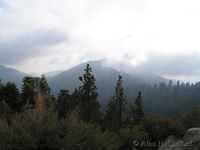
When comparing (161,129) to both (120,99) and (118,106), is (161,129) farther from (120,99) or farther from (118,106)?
(118,106)

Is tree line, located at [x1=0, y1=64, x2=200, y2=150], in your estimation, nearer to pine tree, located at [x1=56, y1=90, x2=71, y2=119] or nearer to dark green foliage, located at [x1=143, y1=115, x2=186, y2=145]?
dark green foliage, located at [x1=143, y1=115, x2=186, y2=145]

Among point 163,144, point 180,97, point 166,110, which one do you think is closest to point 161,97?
point 180,97

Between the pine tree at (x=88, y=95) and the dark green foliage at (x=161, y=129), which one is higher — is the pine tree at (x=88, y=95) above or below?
above

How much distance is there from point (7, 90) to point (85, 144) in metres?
28.0

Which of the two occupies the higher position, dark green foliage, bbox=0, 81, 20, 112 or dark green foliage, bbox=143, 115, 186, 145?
dark green foliage, bbox=0, 81, 20, 112

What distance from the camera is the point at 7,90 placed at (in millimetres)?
31094

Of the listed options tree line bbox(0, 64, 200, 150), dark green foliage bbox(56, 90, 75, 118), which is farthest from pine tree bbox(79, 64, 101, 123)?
dark green foliage bbox(56, 90, 75, 118)

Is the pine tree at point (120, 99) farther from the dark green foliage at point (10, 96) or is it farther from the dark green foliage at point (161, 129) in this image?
the dark green foliage at point (10, 96)

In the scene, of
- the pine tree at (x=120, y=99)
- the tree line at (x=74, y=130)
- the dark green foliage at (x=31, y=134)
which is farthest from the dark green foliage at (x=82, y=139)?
the pine tree at (x=120, y=99)

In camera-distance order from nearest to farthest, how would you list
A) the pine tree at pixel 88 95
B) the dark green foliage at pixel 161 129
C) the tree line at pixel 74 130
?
the tree line at pixel 74 130, the dark green foliage at pixel 161 129, the pine tree at pixel 88 95

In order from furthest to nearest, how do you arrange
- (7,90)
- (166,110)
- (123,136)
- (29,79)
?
(166,110) < (29,79) < (7,90) < (123,136)

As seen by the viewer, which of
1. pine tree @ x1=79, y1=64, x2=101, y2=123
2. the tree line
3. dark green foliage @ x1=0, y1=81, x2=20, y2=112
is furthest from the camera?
dark green foliage @ x1=0, y1=81, x2=20, y2=112

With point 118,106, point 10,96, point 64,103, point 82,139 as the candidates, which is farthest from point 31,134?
point 10,96

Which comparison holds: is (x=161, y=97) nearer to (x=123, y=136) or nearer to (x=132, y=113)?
(x=132, y=113)
